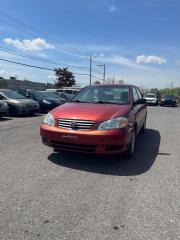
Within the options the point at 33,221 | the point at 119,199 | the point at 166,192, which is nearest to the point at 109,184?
the point at 119,199

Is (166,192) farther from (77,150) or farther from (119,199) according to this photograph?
(77,150)

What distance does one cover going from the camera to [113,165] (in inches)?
211

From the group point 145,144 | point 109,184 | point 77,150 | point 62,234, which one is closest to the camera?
point 62,234

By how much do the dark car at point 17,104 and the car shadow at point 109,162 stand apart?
8217 mm

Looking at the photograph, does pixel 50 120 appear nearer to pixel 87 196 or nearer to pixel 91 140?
pixel 91 140

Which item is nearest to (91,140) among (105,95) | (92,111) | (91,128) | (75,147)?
(91,128)

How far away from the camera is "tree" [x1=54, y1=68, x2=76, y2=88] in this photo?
5853 centimetres

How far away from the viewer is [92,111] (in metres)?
5.39

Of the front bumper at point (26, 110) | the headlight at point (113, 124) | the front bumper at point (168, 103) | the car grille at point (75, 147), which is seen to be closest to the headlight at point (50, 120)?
the car grille at point (75, 147)

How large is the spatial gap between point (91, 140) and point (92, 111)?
0.70 meters

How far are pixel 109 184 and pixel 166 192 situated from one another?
88cm

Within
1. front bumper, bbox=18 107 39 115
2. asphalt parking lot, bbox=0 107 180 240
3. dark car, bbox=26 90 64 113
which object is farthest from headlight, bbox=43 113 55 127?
dark car, bbox=26 90 64 113

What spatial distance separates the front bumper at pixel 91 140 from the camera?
4.95m

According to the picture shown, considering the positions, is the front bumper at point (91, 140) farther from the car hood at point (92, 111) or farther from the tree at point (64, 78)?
the tree at point (64, 78)
